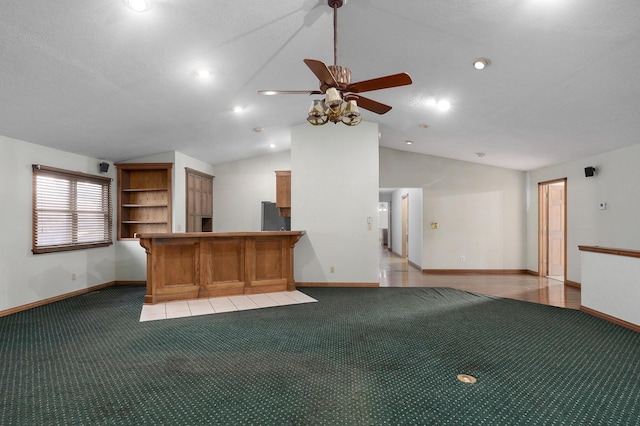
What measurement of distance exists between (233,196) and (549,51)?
6.74 meters

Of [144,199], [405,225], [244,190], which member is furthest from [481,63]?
[405,225]

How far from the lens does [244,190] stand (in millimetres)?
8469

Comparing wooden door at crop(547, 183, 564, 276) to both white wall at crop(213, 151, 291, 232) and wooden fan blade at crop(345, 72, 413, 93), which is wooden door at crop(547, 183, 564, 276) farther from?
wooden fan blade at crop(345, 72, 413, 93)

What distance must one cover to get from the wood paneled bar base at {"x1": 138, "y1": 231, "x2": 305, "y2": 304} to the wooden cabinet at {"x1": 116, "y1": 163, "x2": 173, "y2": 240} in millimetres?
1786

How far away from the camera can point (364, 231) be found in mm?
6430

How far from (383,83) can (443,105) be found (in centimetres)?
244

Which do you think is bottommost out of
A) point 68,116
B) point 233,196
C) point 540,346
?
point 540,346

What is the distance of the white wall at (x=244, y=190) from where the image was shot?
8.41 meters

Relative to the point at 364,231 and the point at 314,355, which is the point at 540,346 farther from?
the point at 364,231

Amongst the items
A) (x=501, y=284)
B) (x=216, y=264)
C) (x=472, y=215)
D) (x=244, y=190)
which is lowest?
(x=501, y=284)

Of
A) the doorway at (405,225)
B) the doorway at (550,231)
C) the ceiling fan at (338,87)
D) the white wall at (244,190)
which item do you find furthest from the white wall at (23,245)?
the doorway at (550,231)

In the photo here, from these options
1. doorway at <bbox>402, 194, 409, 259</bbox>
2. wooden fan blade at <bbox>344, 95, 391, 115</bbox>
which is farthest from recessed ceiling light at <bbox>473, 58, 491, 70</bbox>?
doorway at <bbox>402, 194, 409, 259</bbox>

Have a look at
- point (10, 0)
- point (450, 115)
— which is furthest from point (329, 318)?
point (10, 0)

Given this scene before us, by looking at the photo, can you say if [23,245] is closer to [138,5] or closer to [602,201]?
[138,5]
